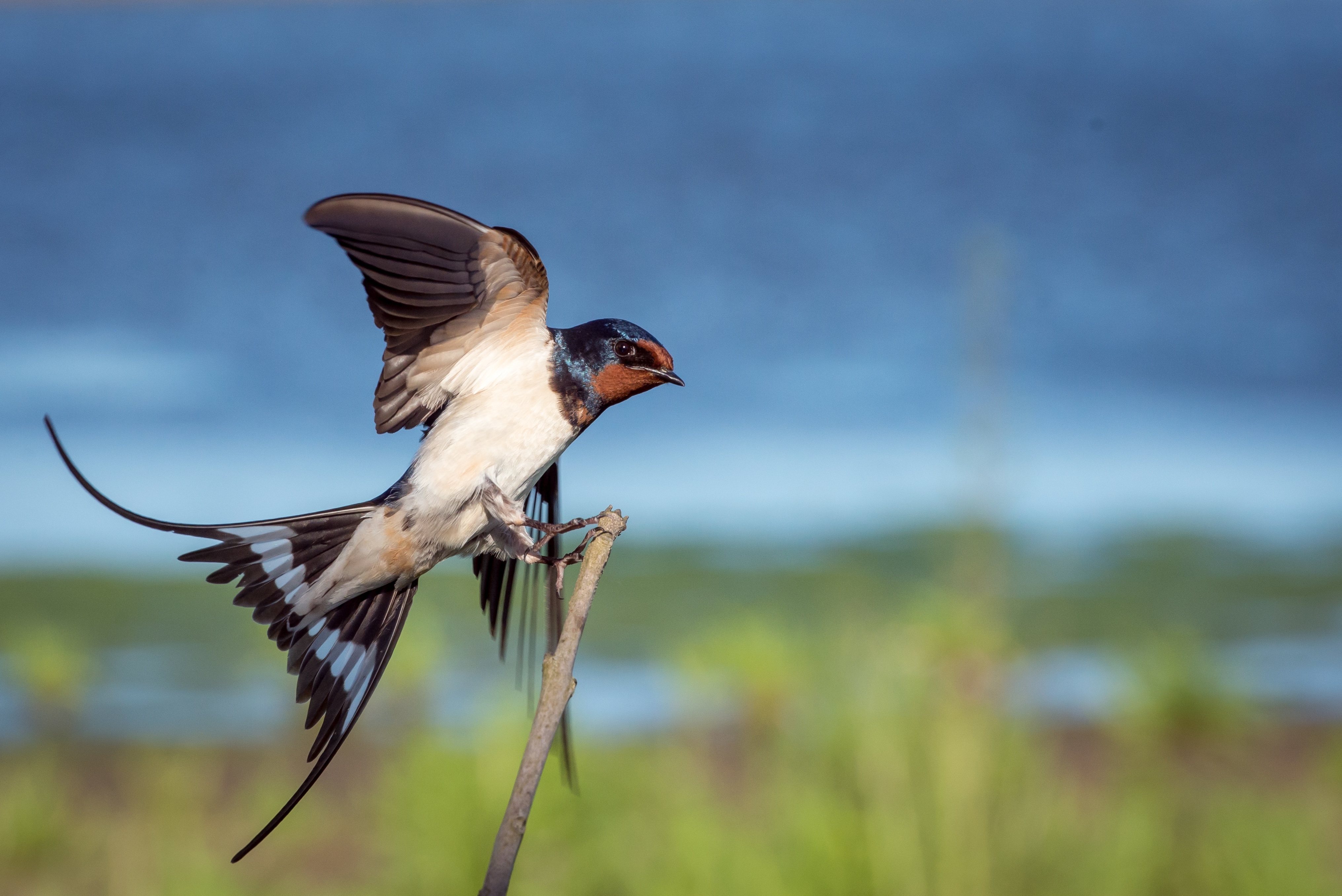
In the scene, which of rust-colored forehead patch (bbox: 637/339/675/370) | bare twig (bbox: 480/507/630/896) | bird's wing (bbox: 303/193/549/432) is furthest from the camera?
rust-colored forehead patch (bbox: 637/339/675/370)

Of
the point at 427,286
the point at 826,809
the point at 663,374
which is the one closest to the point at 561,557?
the point at 663,374

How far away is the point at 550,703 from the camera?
1.18 m

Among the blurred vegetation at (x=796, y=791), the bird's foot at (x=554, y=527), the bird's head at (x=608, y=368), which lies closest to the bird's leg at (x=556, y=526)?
the bird's foot at (x=554, y=527)

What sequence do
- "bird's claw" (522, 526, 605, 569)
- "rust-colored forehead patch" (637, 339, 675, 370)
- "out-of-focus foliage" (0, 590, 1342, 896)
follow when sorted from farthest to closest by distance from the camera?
"out-of-focus foliage" (0, 590, 1342, 896) < "rust-colored forehead patch" (637, 339, 675, 370) < "bird's claw" (522, 526, 605, 569)

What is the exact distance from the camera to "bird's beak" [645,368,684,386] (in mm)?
1459

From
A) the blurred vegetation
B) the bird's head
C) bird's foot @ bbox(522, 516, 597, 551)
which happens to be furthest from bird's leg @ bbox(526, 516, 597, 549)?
the blurred vegetation

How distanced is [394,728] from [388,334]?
179 inches

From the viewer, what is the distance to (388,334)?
144cm

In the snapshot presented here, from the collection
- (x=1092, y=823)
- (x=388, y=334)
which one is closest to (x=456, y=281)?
(x=388, y=334)

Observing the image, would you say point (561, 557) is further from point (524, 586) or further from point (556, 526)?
point (524, 586)

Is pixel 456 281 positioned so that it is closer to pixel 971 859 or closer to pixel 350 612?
pixel 350 612

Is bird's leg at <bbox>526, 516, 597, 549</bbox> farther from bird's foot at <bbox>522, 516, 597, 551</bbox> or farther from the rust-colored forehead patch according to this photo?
the rust-colored forehead patch

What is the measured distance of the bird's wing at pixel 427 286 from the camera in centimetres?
127

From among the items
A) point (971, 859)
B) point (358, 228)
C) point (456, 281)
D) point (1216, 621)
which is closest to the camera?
point (358, 228)
